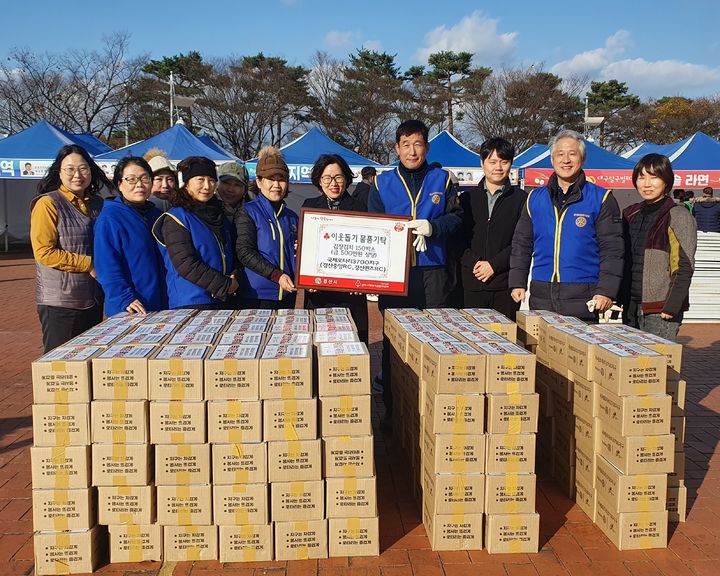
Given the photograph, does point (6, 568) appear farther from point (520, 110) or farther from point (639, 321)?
point (520, 110)

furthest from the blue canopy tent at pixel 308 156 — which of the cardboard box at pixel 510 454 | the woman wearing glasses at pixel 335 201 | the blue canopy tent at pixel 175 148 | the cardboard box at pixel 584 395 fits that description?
the cardboard box at pixel 510 454

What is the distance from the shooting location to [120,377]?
2.83 metres

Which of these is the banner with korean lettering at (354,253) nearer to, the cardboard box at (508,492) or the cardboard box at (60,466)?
the cardboard box at (508,492)

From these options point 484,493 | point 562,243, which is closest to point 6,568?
point 484,493

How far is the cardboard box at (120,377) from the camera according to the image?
2.82 metres

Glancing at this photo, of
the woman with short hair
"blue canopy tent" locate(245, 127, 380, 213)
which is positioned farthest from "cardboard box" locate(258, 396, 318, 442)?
"blue canopy tent" locate(245, 127, 380, 213)

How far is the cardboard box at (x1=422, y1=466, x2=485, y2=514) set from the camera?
3057mm

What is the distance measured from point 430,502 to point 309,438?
2.62 ft

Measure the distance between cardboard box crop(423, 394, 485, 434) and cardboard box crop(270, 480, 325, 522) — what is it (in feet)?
2.15

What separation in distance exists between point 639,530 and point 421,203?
2.63 metres

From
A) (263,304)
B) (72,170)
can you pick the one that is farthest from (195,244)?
(72,170)

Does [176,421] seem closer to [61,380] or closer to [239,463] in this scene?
[239,463]

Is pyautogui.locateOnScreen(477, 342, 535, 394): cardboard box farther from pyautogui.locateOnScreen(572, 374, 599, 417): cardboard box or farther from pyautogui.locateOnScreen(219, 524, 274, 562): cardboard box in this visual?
pyautogui.locateOnScreen(219, 524, 274, 562): cardboard box

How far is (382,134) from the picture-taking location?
4228 cm
